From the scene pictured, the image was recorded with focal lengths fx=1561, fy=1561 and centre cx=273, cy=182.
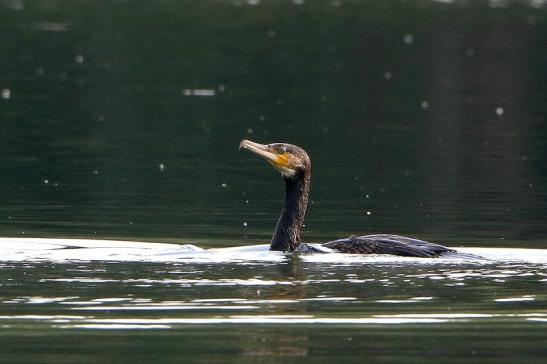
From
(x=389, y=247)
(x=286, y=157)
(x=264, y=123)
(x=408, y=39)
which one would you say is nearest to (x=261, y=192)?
(x=286, y=157)

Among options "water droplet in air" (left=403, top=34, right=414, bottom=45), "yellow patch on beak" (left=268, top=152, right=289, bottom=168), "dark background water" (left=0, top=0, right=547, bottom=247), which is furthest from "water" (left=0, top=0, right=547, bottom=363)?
"yellow patch on beak" (left=268, top=152, right=289, bottom=168)

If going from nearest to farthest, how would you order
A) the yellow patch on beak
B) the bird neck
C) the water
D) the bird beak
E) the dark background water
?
the water < the bird beak < the bird neck < the yellow patch on beak < the dark background water

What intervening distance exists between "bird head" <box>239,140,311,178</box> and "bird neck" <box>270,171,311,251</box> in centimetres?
8

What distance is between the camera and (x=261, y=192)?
21219 mm

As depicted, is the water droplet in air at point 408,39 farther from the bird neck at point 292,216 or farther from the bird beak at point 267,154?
the bird beak at point 267,154

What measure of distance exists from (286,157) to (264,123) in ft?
44.9

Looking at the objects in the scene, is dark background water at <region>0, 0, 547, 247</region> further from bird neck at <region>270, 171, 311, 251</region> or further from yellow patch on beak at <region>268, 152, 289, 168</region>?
yellow patch on beak at <region>268, 152, 289, 168</region>

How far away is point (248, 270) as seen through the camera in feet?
45.0

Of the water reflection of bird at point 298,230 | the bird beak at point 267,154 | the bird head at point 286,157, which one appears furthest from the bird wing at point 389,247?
the bird head at point 286,157

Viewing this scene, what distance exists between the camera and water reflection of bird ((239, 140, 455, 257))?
47.9 feet

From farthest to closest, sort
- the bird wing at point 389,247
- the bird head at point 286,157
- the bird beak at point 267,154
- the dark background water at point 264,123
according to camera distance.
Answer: the dark background water at point 264,123, the bird head at point 286,157, the bird beak at point 267,154, the bird wing at point 389,247

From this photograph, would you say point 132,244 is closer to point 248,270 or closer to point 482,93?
point 248,270

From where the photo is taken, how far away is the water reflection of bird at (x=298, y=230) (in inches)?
575

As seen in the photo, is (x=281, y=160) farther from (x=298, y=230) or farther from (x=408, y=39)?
(x=408, y=39)
